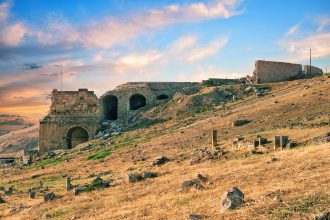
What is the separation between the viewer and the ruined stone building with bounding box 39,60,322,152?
4191cm

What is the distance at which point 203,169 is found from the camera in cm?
1650

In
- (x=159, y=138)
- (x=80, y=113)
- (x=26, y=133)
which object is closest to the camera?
(x=159, y=138)

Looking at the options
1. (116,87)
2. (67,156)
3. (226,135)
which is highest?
(116,87)

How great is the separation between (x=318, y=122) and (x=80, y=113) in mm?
25808

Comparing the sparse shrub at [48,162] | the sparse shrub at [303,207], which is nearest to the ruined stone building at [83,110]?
the sparse shrub at [48,162]

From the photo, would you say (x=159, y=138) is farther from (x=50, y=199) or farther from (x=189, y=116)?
(x=50, y=199)

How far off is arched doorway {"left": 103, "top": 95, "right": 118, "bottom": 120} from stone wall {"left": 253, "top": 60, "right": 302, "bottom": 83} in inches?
619

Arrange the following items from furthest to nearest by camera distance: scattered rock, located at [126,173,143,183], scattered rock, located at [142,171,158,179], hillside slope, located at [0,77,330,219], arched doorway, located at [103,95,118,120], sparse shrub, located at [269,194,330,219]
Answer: arched doorway, located at [103,95,118,120] < scattered rock, located at [142,171,158,179] < scattered rock, located at [126,173,143,183] < hillside slope, located at [0,77,330,219] < sparse shrub, located at [269,194,330,219]

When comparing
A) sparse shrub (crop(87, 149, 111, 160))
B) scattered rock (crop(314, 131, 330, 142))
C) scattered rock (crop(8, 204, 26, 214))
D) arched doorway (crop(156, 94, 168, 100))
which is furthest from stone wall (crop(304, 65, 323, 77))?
scattered rock (crop(8, 204, 26, 214))

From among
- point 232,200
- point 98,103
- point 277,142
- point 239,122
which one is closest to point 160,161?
point 277,142

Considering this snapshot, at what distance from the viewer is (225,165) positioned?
53.5 ft

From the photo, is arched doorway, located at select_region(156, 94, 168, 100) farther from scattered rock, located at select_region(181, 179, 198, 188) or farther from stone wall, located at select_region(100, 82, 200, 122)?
scattered rock, located at select_region(181, 179, 198, 188)

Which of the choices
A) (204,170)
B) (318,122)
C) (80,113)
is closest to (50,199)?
(204,170)

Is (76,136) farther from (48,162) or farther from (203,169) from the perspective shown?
(203,169)
